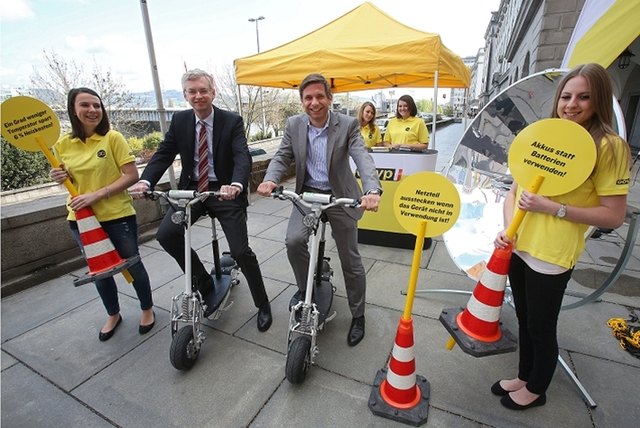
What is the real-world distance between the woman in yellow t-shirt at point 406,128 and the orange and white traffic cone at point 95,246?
4.07 m

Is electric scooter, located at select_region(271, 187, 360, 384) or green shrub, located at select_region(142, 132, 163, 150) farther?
green shrub, located at select_region(142, 132, 163, 150)

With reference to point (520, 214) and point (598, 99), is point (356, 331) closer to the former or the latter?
point (520, 214)

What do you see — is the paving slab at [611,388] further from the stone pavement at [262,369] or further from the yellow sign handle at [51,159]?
the yellow sign handle at [51,159]

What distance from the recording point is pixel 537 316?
69.2 inches

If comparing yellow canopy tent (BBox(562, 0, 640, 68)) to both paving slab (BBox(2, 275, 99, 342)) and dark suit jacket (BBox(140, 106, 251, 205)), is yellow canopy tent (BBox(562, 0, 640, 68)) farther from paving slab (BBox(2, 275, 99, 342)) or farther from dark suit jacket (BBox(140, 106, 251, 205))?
paving slab (BBox(2, 275, 99, 342))

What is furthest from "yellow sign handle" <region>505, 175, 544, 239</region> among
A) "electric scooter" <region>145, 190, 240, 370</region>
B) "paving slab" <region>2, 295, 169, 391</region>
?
"paving slab" <region>2, 295, 169, 391</region>

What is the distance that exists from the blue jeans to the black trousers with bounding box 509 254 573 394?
279 cm

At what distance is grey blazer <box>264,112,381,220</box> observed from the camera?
7.91 ft

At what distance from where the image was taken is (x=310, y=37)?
5.28 m

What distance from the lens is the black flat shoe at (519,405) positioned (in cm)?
201

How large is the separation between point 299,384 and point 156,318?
1.59 metres

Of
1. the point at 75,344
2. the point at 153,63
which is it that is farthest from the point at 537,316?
the point at 153,63

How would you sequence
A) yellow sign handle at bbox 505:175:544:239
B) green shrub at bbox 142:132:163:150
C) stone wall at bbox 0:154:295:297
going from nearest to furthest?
yellow sign handle at bbox 505:175:544:239 < stone wall at bbox 0:154:295:297 < green shrub at bbox 142:132:163:150

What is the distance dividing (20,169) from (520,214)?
1322 cm
